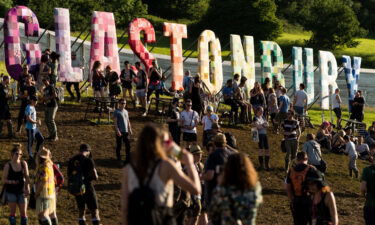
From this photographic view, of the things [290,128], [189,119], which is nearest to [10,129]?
[189,119]

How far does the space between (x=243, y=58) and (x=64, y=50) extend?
709 centimetres

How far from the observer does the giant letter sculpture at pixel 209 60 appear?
27.4 m

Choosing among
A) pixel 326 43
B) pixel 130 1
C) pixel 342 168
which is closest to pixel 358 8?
pixel 326 43

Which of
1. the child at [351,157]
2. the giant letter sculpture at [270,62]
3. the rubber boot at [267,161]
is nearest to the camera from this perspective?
the rubber boot at [267,161]

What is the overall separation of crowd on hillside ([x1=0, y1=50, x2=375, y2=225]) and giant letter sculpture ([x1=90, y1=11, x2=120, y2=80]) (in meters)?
0.70

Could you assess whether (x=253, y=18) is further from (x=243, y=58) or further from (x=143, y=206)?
(x=143, y=206)

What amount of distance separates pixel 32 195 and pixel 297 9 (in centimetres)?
11120

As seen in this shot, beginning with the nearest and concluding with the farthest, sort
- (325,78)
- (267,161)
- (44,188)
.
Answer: (44,188) → (267,161) → (325,78)

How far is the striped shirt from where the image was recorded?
19.2 metres

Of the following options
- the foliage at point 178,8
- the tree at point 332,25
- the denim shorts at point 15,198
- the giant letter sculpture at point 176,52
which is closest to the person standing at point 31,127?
the denim shorts at point 15,198

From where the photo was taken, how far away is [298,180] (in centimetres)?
1168

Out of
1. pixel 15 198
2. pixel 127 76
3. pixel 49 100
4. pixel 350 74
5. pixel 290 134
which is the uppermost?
pixel 127 76

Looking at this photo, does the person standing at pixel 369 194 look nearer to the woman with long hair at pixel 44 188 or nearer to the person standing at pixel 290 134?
the woman with long hair at pixel 44 188

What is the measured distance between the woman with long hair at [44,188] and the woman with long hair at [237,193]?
4851 millimetres
